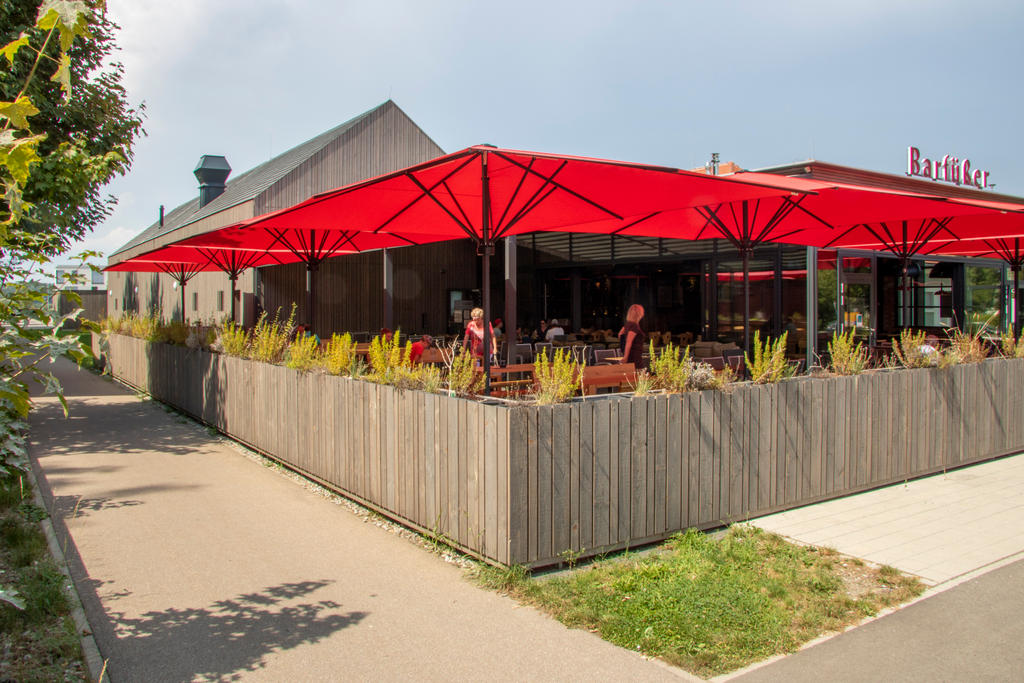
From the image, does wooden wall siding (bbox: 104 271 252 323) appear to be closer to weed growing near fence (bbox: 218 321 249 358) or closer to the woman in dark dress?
weed growing near fence (bbox: 218 321 249 358)

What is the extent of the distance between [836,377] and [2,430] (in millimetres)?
6189

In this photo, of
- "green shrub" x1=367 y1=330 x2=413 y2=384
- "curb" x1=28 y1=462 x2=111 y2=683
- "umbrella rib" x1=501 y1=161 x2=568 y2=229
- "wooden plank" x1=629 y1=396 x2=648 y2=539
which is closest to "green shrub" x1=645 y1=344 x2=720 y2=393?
"wooden plank" x1=629 y1=396 x2=648 y2=539

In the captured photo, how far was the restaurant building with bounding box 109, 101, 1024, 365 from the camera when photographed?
14969 millimetres

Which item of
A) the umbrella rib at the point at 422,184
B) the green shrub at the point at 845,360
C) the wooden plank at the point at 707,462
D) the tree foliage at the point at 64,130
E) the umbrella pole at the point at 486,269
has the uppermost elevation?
the tree foliage at the point at 64,130

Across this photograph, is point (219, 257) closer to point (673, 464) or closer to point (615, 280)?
point (615, 280)

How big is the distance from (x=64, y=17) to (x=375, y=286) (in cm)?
1856

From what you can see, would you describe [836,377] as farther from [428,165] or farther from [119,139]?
[119,139]

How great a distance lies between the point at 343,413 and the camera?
21.5ft

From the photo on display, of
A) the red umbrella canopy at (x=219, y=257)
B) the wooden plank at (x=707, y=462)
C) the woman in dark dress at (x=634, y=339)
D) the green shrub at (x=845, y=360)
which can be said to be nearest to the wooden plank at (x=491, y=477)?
the wooden plank at (x=707, y=462)

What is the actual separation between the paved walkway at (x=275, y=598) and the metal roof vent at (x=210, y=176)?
22.9 meters

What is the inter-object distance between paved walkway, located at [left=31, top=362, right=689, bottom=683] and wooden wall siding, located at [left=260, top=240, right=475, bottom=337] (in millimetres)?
11515

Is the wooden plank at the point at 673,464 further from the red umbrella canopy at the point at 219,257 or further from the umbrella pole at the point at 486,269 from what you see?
the red umbrella canopy at the point at 219,257

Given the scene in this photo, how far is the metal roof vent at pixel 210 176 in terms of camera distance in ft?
91.4

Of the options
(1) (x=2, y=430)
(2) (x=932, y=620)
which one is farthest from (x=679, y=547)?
(1) (x=2, y=430)
